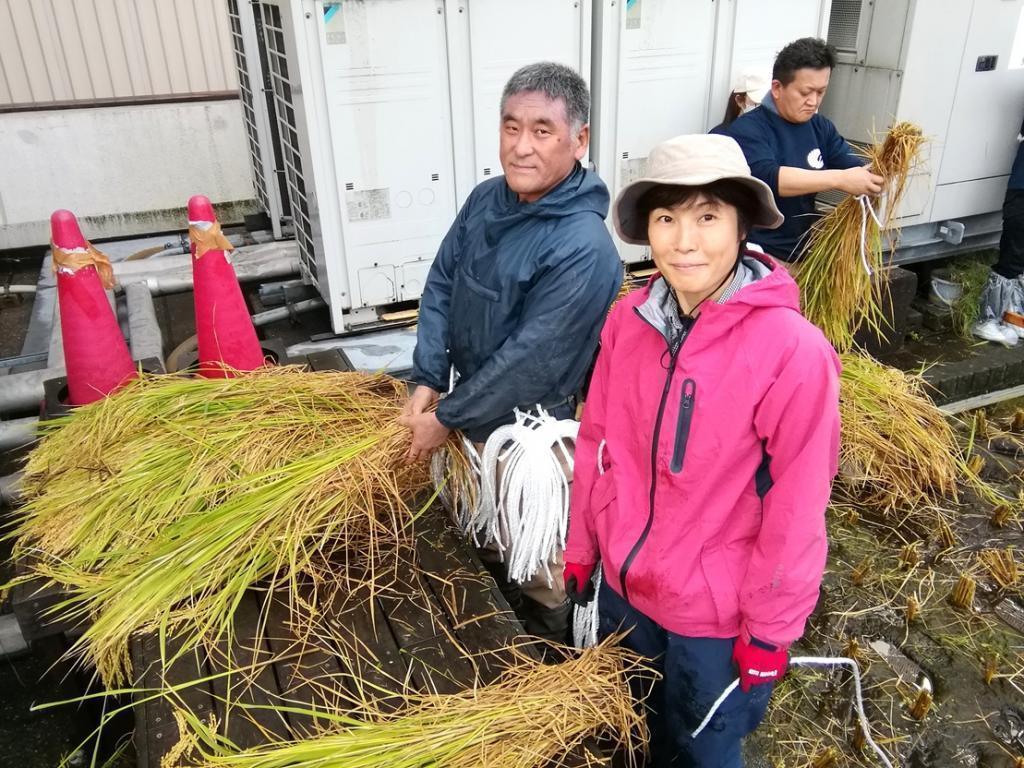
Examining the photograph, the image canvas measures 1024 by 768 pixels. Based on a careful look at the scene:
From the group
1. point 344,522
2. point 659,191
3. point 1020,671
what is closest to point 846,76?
point 1020,671

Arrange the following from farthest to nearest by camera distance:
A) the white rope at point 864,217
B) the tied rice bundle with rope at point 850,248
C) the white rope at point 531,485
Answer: the white rope at point 864,217, the tied rice bundle with rope at point 850,248, the white rope at point 531,485

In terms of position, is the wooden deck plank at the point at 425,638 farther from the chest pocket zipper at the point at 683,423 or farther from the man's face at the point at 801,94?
the man's face at the point at 801,94

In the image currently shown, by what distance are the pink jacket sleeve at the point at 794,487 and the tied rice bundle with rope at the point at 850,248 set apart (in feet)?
Answer: 6.78

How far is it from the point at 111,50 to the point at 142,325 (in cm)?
367

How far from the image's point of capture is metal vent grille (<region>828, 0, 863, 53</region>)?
4723 mm

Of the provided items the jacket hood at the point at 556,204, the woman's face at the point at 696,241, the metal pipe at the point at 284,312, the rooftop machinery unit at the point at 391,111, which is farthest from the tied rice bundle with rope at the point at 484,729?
the metal pipe at the point at 284,312

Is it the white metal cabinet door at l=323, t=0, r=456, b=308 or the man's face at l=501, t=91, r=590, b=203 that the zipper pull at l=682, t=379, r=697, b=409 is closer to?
the man's face at l=501, t=91, r=590, b=203

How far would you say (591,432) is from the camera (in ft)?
6.38

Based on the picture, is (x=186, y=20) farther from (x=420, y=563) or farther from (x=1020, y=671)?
(x=1020, y=671)

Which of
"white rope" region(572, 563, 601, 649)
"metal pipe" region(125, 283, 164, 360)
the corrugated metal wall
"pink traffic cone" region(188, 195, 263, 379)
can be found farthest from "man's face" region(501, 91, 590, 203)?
the corrugated metal wall

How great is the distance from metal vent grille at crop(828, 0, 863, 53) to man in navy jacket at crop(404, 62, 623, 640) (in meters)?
3.41

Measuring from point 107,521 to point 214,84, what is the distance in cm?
559

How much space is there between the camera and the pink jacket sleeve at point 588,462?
1904 mm

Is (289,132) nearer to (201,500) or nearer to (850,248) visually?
(201,500)
